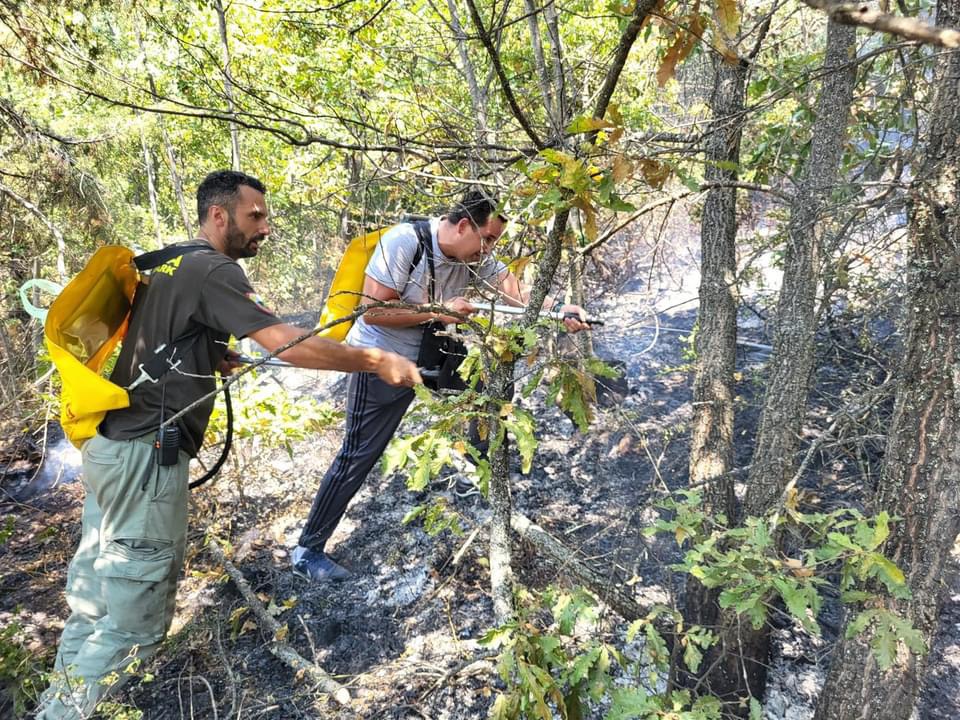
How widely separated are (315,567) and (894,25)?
3481 millimetres

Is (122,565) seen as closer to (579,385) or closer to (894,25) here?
(579,385)

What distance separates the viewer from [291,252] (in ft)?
40.3

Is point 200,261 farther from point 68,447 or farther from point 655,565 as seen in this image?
point 68,447

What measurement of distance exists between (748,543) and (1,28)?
17.2 feet

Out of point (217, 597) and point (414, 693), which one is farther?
point (217, 597)

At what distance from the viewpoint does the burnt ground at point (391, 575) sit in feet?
8.41

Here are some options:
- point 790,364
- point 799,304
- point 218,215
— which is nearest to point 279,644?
point 218,215

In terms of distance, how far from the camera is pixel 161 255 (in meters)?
2.29

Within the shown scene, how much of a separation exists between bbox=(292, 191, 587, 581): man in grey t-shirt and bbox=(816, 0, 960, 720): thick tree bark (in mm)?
1563

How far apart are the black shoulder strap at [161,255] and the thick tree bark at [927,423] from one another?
264 cm

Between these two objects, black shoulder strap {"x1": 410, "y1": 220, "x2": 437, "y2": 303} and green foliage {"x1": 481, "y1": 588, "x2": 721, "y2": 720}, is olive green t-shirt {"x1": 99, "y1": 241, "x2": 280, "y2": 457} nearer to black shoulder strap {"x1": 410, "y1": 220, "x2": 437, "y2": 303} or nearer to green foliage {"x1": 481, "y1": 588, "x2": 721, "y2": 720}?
black shoulder strap {"x1": 410, "y1": 220, "x2": 437, "y2": 303}

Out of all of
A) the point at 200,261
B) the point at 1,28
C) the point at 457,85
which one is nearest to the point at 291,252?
the point at 457,85

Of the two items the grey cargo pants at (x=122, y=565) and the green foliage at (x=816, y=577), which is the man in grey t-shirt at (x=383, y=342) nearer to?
the grey cargo pants at (x=122, y=565)

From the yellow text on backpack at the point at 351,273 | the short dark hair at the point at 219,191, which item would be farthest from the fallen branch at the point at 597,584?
the short dark hair at the point at 219,191
